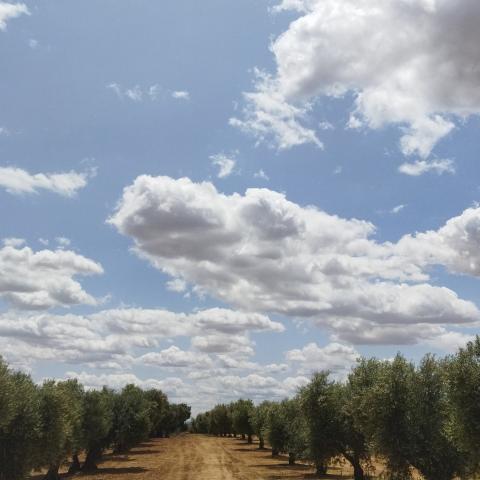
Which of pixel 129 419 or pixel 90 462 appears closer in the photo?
pixel 90 462

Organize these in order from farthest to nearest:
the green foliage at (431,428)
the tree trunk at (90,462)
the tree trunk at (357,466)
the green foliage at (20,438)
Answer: the tree trunk at (90,462)
the tree trunk at (357,466)
the green foliage at (20,438)
the green foliage at (431,428)

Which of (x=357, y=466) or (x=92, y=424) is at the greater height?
(x=92, y=424)

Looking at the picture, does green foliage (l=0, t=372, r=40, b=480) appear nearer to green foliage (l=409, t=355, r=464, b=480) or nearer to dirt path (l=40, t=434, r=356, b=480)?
dirt path (l=40, t=434, r=356, b=480)

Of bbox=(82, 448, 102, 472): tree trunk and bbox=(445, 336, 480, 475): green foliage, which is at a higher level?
bbox=(445, 336, 480, 475): green foliage

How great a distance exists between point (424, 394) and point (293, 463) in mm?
53416

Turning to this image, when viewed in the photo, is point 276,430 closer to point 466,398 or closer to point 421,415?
point 421,415

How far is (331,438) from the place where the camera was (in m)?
57.1

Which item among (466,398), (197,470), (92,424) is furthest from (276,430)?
(466,398)

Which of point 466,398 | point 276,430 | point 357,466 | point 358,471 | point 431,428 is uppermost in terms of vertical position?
point 466,398

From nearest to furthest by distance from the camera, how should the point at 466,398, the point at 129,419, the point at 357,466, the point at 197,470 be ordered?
the point at 466,398 < the point at 357,466 < the point at 197,470 < the point at 129,419

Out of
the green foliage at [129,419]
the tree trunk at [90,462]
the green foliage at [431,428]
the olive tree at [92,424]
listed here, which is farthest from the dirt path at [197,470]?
the green foliage at [431,428]

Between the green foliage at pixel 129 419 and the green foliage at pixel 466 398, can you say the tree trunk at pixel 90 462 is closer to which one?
the green foliage at pixel 129 419

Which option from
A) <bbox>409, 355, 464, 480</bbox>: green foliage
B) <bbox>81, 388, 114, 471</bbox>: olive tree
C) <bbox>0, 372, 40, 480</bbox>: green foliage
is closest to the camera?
<bbox>409, 355, 464, 480</bbox>: green foliage

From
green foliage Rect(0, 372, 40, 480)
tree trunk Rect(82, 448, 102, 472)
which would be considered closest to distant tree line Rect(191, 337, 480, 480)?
green foliage Rect(0, 372, 40, 480)
